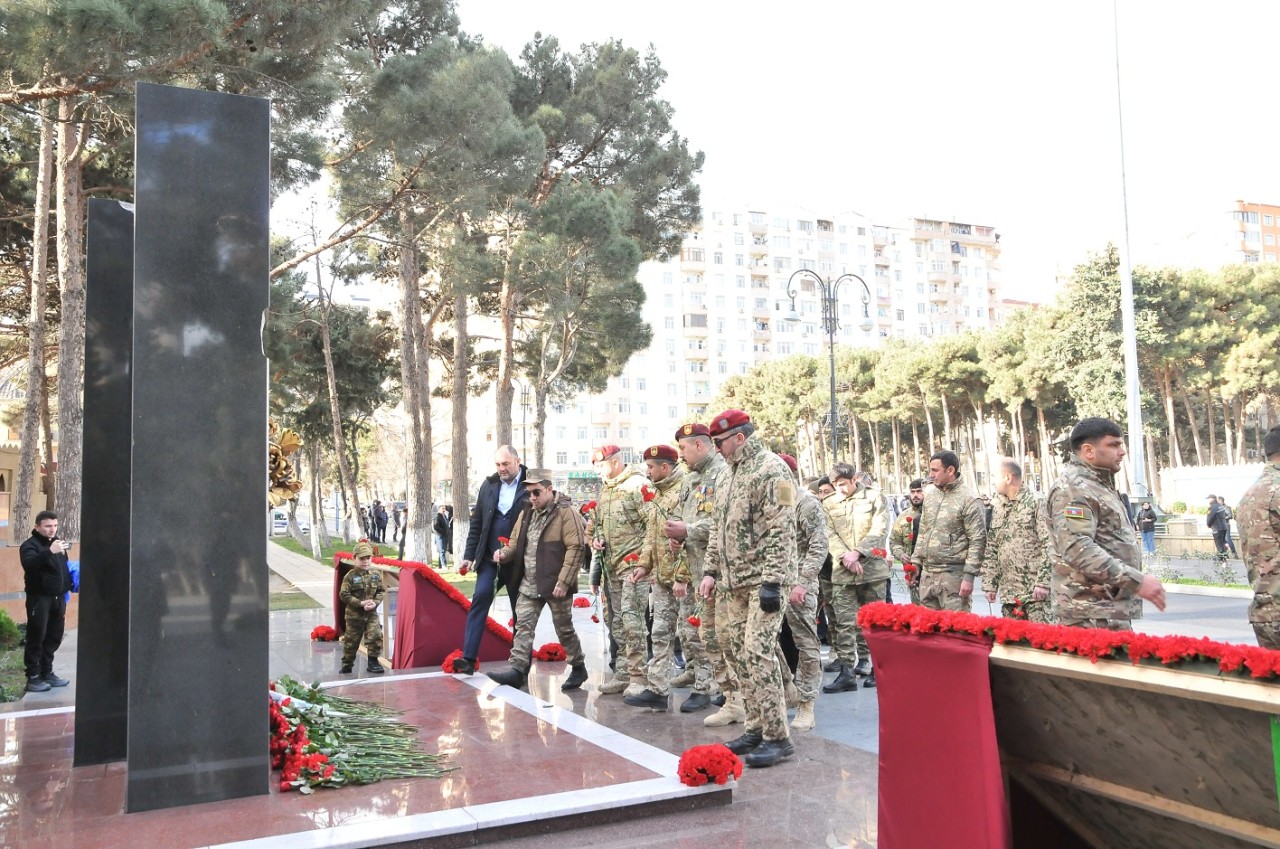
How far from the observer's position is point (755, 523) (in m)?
5.87

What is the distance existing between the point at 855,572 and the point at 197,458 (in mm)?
5281

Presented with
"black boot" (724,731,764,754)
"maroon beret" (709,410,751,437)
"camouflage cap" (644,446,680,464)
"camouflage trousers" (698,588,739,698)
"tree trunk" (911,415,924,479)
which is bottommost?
"black boot" (724,731,764,754)

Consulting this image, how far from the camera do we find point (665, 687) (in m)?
7.82

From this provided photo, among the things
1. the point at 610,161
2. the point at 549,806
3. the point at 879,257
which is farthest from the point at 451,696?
the point at 879,257

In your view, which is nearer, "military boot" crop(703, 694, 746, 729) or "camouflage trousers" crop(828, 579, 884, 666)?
"military boot" crop(703, 694, 746, 729)

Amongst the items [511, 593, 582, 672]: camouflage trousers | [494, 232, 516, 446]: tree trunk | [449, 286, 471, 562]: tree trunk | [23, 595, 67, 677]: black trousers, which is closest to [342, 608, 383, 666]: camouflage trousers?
[511, 593, 582, 672]: camouflage trousers

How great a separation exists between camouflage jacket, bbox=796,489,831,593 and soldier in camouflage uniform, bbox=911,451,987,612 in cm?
95

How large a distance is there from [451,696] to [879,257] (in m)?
99.4

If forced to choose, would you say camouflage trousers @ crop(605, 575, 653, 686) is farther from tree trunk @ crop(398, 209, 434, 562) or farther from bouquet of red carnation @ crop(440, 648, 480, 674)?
tree trunk @ crop(398, 209, 434, 562)

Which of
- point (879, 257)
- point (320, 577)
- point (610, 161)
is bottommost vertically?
point (320, 577)

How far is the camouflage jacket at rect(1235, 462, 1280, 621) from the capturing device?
4.61 m

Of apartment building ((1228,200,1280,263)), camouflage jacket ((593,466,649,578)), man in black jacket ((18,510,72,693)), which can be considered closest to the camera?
camouflage jacket ((593,466,649,578))

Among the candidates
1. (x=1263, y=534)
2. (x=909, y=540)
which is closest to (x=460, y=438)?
(x=909, y=540)

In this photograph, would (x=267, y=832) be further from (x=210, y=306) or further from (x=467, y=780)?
(x=210, y=306)
